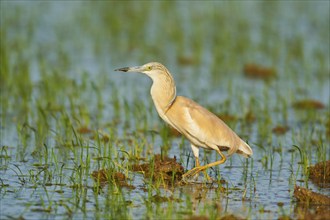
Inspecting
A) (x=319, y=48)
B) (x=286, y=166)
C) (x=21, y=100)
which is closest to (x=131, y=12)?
(x=319, y=48)

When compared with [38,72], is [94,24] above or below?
above

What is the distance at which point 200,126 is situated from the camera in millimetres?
8547

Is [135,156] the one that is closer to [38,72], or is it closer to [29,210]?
[29,210]

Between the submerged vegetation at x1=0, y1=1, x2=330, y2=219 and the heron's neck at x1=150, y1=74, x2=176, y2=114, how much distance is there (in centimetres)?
59

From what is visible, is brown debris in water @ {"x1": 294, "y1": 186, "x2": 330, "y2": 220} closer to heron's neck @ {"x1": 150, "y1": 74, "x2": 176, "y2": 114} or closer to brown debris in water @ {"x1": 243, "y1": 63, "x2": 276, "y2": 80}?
heron's neck @ {"x1": 150, "y1": 74, "x2": 176, "y2": 114}

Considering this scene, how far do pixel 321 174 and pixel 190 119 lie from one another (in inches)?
65.7

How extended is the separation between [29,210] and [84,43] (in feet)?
33.5

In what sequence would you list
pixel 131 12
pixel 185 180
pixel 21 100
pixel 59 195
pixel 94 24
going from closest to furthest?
pixel 59 195, pixel 185 180, pixel 21 100, pixel 94 24, pixel 131 12

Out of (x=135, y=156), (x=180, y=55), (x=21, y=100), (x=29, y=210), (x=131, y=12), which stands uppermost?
(x=131, y=12)

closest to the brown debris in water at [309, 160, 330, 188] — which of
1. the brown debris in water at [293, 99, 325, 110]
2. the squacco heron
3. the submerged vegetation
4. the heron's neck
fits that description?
the submerged vegetation

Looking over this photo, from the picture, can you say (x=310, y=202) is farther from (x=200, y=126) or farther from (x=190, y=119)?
(x=190, y=119)

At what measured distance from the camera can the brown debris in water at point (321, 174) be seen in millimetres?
8906

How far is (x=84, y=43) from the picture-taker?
1714 cm

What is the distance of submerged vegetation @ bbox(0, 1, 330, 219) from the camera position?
7.87 metres
